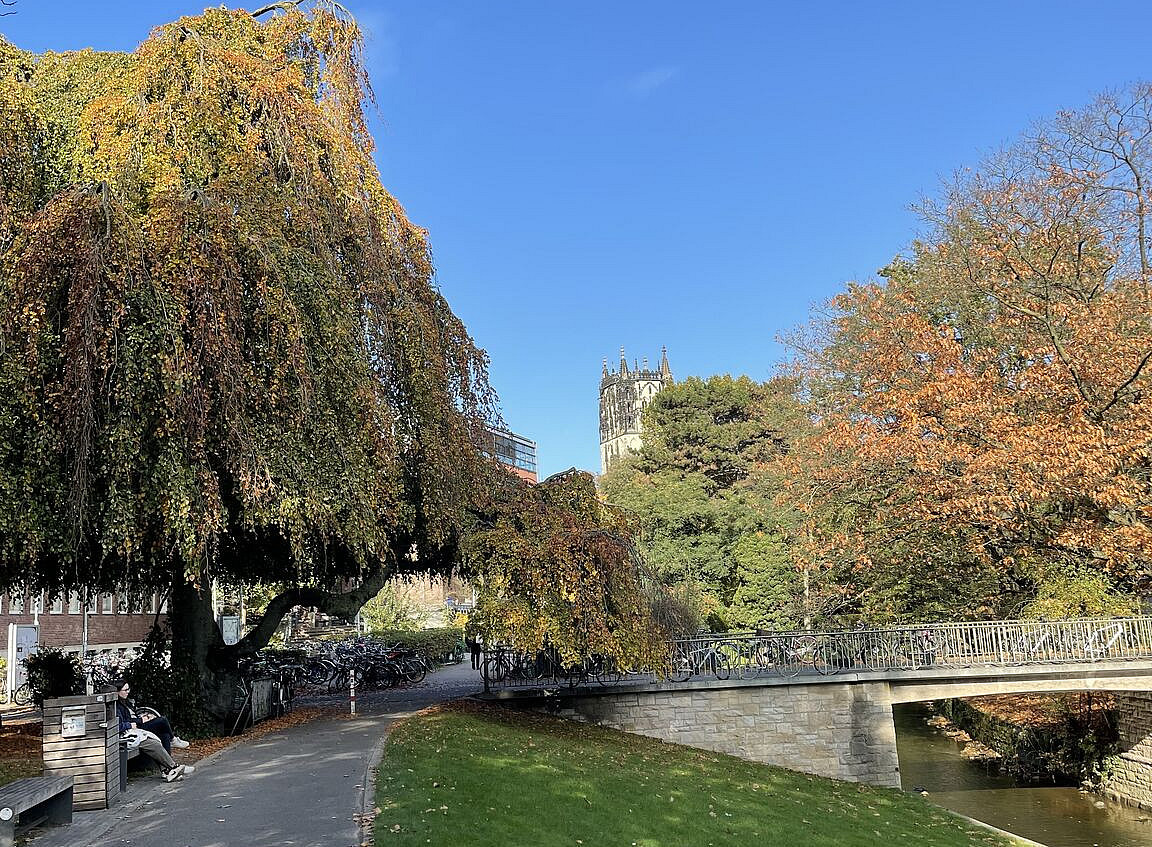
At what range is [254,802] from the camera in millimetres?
9875

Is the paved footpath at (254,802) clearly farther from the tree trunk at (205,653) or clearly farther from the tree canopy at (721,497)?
the tree canopy at (721,497)

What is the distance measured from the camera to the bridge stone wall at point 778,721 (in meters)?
20.5

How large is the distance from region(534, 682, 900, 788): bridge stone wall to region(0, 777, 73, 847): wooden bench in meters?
13.1

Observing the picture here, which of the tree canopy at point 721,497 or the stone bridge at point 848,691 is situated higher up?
the tree canopy at point 721,497

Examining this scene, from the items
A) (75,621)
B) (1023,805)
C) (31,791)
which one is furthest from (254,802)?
(75,621)

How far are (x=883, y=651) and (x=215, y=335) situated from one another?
1641cm

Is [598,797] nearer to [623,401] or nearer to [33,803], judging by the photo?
[33,803]

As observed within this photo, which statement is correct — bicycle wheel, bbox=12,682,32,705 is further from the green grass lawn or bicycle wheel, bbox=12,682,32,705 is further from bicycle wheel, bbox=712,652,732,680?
bicycle wheel, bbox=712,652,732,680

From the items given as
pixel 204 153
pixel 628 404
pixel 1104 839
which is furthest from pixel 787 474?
pixel 628 404

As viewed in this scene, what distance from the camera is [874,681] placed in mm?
20719

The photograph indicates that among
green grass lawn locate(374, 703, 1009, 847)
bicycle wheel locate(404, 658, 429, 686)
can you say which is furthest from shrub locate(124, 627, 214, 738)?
bicycle wheel locate(404, 658, 429, 686)

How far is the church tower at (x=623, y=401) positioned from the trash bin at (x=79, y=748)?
104514mm

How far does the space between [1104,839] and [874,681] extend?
5083 mm

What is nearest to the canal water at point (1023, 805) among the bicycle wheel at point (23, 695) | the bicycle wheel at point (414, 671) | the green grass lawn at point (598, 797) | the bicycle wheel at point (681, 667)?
the green grass lawn at point (598, 797)
